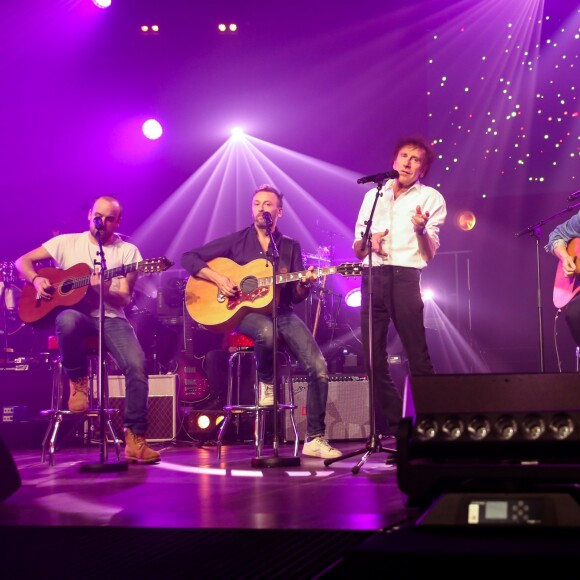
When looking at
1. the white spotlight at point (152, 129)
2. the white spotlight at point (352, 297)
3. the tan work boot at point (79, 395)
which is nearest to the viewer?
the tan work boot at point (79, 395)

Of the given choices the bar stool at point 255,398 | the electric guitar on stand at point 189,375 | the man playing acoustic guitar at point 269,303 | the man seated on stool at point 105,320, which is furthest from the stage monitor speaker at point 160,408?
the man playing acoustic guitar at point 269,303

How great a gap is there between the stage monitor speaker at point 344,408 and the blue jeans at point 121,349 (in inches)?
85.6

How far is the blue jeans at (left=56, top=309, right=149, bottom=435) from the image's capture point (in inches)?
225

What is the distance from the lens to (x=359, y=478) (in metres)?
4.48

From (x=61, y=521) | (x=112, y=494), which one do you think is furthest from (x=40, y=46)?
(x=61, y=521)

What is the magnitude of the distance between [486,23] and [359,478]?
27.3 ft

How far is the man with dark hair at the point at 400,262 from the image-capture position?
A: 5230 mm

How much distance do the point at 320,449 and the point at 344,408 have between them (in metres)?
1.82

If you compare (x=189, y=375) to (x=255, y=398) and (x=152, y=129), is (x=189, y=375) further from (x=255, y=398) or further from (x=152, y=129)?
(x=152, y=129)

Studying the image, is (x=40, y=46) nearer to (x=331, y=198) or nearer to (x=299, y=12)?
(x=299, y=12)

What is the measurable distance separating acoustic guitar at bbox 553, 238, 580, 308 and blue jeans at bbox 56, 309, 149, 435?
3.58 m

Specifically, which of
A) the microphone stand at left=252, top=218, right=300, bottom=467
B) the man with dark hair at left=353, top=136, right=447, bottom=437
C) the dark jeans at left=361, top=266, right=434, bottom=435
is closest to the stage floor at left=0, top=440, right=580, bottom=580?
the microphone stand at left=252, top=218, right=300, bottom=467

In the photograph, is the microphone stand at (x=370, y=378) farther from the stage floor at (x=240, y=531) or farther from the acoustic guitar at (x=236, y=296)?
the acoustic guitar at (x=236, y=296)

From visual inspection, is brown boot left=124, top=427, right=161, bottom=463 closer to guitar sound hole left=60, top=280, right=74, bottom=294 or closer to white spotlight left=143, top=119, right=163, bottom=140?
guitar sound hole left=60, top=280, right=74, bottom=294
